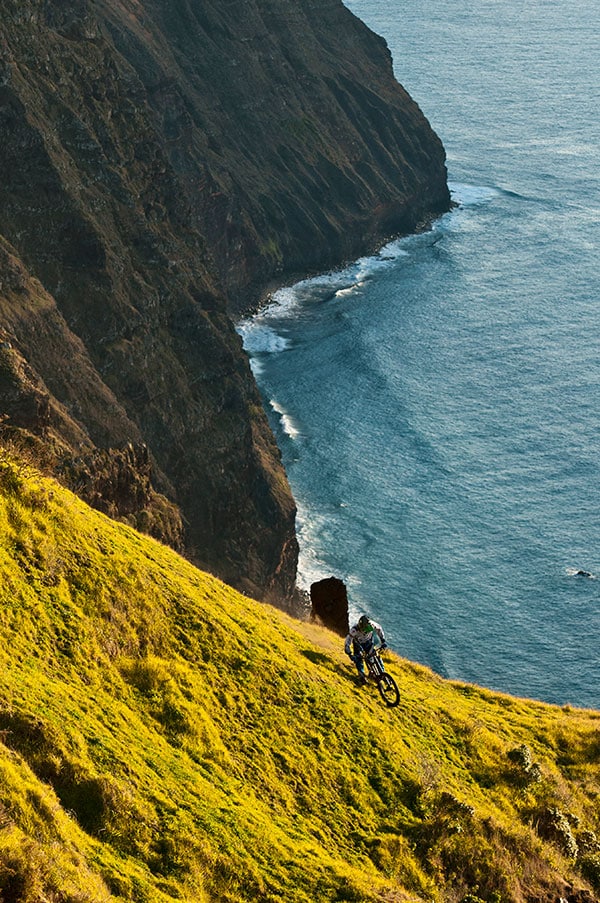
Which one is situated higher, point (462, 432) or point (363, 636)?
point (363, 636)

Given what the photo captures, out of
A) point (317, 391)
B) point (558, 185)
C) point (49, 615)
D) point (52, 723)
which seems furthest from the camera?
point (558, 185)

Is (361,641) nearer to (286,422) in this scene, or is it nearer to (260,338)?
(286,422)

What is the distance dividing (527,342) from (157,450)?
216 feet

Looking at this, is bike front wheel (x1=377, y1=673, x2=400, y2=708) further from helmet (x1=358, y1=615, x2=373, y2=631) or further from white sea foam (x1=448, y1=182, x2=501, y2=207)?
white sea foam (x1=448, y1=182, x2=501, y2=207)

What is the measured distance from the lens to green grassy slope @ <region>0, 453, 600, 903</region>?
22531mm

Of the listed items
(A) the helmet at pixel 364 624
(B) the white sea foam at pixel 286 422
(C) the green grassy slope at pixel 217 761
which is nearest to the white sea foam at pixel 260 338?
(B) the white sea foam at pixel 286 422

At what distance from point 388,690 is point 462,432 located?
259ft

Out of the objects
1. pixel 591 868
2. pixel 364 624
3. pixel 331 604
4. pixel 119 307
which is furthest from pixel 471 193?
pixel 591 868

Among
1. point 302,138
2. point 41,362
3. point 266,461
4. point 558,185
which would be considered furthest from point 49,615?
point 558,185

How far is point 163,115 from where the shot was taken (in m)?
128

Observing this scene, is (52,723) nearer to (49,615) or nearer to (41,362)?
(49,615)

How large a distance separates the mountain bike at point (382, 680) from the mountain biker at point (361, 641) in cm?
26

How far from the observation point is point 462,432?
114 metres

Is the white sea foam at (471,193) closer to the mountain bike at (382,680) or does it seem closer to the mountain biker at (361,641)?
the mountain bike at (382,680)
